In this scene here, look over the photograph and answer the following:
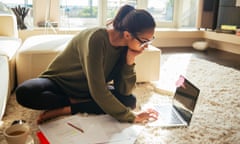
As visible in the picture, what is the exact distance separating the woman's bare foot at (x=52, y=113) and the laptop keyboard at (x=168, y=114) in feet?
1.73

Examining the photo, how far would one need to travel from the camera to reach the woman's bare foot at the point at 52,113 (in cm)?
138

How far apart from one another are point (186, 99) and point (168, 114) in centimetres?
14

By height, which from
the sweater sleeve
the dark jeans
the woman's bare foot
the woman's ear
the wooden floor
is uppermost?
the woman's ear

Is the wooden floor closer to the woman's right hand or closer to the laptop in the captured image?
the laptop

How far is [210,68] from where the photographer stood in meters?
2.64

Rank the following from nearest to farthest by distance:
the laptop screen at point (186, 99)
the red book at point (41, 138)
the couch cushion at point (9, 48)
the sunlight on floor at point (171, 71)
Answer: the red book at point (41, 138) < the laptop screen at point (186, 99) < the couch cushion at point (9, 48) < the sunlight on floor at point (171, 71)

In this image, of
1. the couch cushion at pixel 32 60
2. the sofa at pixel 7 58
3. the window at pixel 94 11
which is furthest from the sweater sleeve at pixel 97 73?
the window at pixel 94 11

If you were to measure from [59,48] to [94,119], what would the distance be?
29.5 inches

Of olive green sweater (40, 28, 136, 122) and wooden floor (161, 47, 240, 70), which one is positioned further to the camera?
wooden floor (161, 47, 240, 70)

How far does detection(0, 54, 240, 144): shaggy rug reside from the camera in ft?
4.32

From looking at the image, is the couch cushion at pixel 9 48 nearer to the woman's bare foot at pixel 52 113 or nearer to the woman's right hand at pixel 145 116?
the woman's bare foot at pixel 52 113

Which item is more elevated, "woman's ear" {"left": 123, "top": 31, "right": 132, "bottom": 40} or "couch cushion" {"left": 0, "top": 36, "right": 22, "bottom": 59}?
"woman's ear" {"left": 123, "top": 31, "right": 132, "bottom": 40}

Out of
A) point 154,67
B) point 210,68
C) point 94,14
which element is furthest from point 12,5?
point 210,68

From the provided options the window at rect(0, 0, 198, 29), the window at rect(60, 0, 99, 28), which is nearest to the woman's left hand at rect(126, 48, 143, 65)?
the window at rect(0, 0, 198, 29)
